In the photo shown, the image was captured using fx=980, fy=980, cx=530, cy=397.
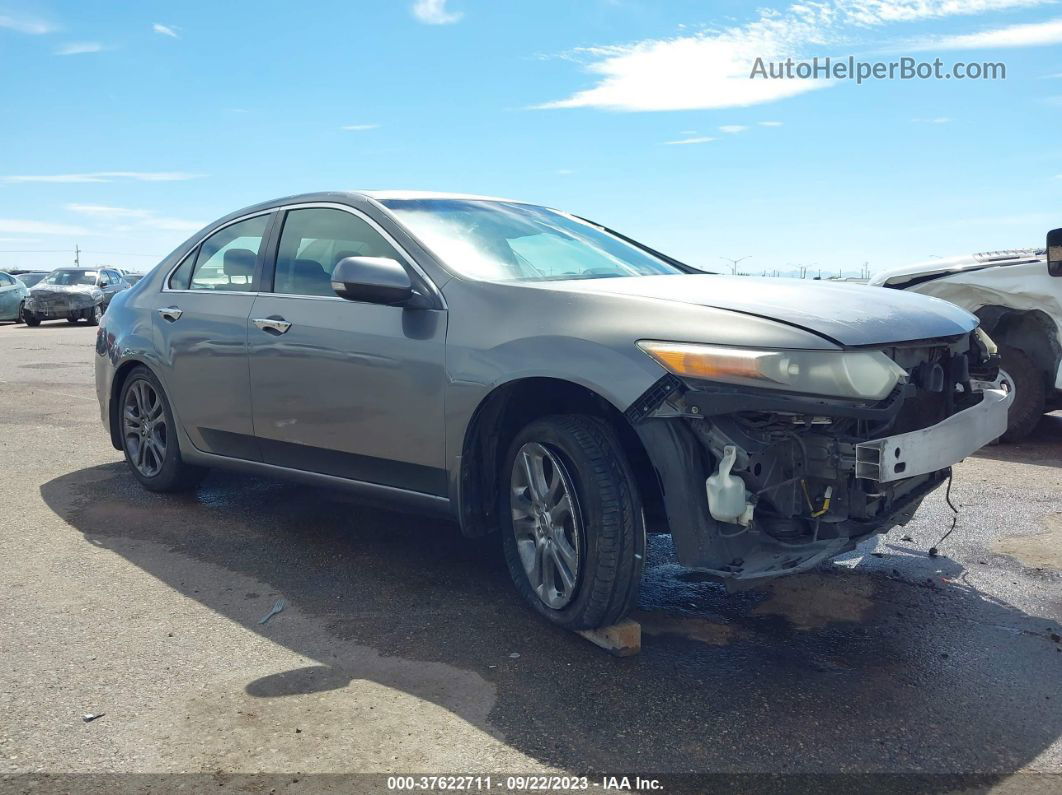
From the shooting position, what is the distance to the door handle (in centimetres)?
447

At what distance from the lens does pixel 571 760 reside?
8.92 feet

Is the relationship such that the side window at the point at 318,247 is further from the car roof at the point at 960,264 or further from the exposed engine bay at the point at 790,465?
the car roof at the point at 960,264

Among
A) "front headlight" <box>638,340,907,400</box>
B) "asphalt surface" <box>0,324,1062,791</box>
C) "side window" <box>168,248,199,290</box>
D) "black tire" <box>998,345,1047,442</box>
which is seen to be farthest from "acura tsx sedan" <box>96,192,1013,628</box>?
"black tire" <box>998,345,1047,442</box>

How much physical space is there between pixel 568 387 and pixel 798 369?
90 centimetres

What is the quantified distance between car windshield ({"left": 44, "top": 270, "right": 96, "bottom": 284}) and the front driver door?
74.5 feet

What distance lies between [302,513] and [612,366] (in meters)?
2.71

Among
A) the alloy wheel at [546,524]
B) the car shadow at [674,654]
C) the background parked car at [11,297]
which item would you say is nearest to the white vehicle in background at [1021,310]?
the car shadow at [674,654]

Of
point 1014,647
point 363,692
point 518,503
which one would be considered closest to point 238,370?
point 518,503

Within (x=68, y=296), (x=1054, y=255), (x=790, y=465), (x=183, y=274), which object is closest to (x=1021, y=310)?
(x=1054, y=255)

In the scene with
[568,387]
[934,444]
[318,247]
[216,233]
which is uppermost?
[216,233]

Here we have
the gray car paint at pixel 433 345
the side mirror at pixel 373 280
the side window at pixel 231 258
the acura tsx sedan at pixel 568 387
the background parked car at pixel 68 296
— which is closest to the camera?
the acura tsx sedan at pixel 568 387

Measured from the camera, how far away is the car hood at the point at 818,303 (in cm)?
311

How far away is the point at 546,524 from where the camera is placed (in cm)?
354

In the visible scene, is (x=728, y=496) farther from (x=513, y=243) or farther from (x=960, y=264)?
(x=960, y=264)
